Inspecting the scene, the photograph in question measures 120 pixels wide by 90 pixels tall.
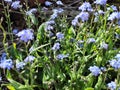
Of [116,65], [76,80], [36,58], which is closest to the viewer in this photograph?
[116,65]

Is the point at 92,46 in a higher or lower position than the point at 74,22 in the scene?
lower

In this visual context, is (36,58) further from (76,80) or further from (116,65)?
(116,65)

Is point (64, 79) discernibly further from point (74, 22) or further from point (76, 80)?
point (74, 22)

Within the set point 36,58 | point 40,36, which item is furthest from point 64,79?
point 40,36

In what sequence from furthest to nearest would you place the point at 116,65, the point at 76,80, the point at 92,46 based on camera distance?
1. the point at 92,46
2. the point at 76,80
3. the point at 116,65

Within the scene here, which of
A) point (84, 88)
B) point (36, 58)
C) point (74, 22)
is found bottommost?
point (84, 88)

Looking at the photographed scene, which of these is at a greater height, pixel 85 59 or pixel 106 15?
pixel 106 15

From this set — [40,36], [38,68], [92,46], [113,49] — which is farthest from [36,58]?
[113,49]

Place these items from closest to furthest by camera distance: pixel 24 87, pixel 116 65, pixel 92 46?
pixel 116 65 → pixel 24 87 → pixel 92 46

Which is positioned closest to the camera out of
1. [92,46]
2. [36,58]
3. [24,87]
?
[24,87]

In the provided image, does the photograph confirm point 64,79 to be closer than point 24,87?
No
